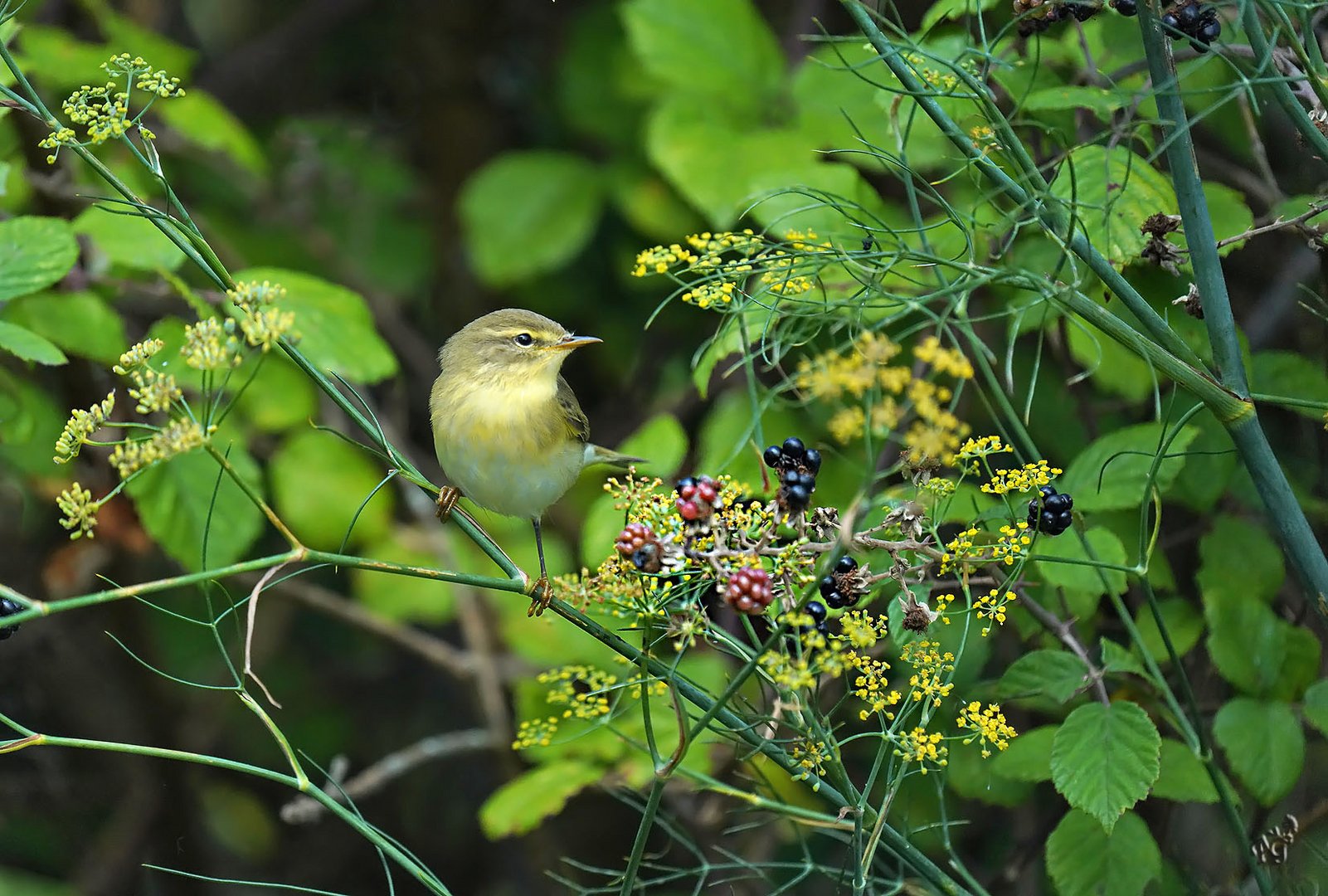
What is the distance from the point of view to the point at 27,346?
2.58 m

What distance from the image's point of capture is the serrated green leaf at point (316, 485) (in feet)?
13.3

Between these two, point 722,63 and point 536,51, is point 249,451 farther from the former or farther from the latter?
point 536,51

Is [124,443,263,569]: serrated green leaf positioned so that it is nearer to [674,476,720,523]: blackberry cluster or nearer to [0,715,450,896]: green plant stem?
[0,715,450,896]: green plant stem

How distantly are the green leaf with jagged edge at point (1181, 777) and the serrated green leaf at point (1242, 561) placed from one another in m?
0.39

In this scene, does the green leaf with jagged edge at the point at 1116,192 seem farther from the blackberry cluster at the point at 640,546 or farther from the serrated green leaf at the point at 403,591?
the serrated green leaf at the point at 403,591

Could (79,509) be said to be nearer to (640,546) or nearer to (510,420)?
(640,546)

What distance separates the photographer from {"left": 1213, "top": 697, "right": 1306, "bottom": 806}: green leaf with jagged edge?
2.50m

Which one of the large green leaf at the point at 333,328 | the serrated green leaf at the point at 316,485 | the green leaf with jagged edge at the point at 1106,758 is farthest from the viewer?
the serrated green leaf at the point at 316,485

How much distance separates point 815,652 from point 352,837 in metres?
3.97

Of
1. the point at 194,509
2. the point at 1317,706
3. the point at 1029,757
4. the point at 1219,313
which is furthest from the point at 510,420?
the point at 1317,706

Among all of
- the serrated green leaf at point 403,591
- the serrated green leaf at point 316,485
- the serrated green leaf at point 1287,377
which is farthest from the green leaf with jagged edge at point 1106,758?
the serrated green leaf at point 403,591

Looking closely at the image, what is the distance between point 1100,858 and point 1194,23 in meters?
1.57

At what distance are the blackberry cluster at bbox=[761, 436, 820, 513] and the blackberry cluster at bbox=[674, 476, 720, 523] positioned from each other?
0.31 ft

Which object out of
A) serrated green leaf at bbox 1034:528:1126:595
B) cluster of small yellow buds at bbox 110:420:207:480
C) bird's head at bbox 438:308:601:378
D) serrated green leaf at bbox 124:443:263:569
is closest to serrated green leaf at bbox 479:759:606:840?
serrated green leaf at bbox 124:443:263:569
